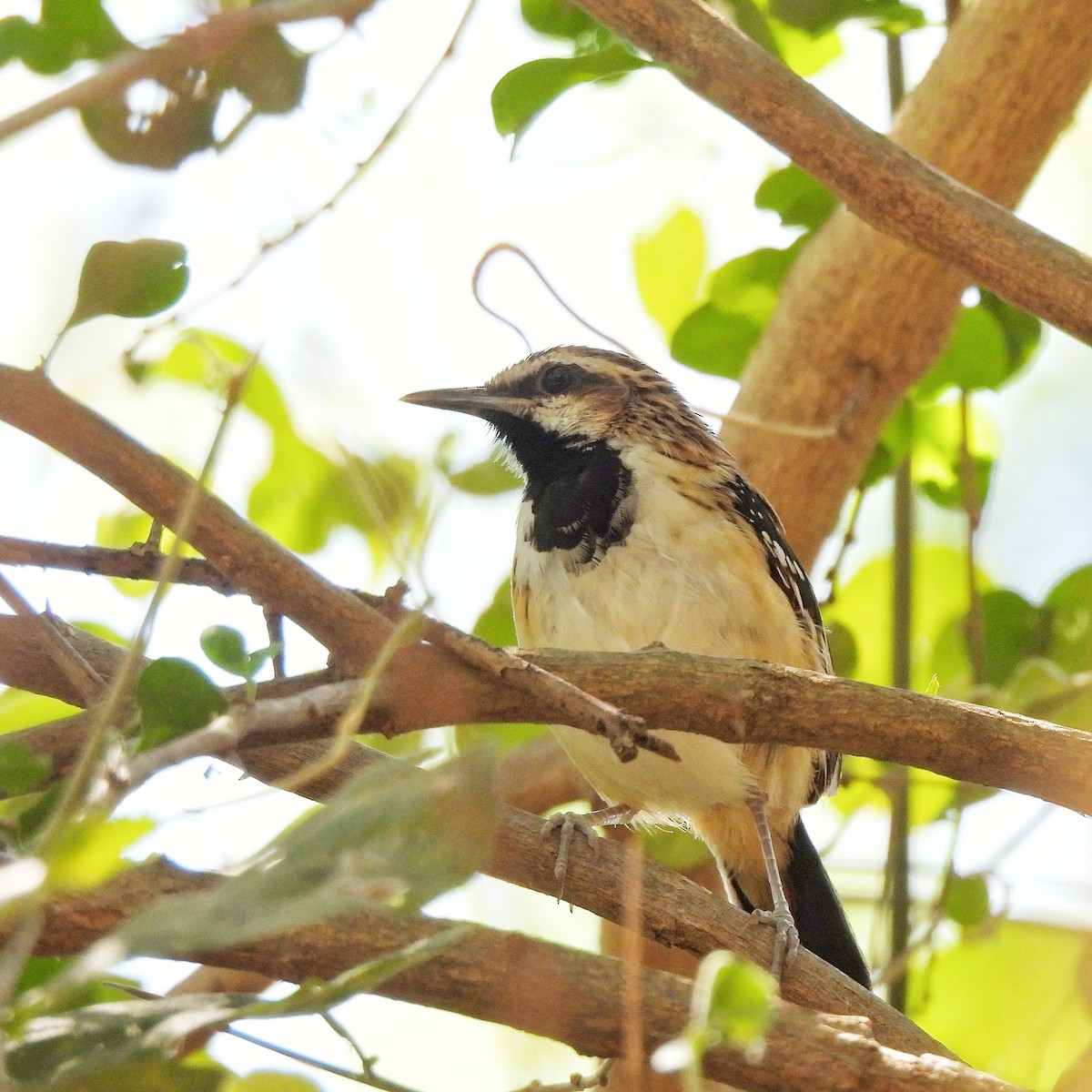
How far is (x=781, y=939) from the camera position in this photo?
356 cm

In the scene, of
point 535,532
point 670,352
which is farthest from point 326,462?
point 670,352

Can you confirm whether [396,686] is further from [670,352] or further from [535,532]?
[670,352]

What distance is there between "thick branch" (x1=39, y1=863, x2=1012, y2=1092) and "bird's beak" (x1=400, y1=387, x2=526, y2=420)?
270 centimetres

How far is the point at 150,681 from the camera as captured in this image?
2.15 metres

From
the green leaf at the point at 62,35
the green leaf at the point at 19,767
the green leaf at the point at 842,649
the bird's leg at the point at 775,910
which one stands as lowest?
the green leaf at the point at 19,767

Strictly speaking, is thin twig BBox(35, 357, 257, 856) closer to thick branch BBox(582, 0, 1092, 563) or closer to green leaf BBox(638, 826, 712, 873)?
thick branch BBox(582, 0, 1092, 563)

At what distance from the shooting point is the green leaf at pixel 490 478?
4.70 m

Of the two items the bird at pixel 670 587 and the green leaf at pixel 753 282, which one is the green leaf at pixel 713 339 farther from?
the bird at pixel 670 587

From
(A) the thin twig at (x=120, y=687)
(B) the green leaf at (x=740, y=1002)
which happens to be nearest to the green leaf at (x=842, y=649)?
(A) the thin twig at (x=120, y=687)

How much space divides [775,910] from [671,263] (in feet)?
7.31

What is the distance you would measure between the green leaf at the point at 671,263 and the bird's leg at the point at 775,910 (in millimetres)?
1703

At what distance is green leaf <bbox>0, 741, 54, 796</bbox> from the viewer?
2225 mm

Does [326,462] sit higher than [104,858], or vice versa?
[326,462]

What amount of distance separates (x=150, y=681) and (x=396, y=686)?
1.53 feet
